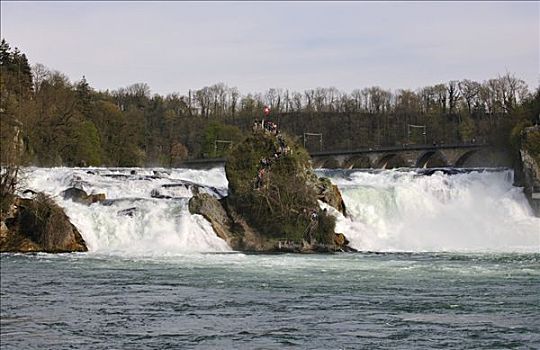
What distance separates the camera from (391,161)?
76375mm

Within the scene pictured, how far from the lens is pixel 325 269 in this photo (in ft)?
86.6

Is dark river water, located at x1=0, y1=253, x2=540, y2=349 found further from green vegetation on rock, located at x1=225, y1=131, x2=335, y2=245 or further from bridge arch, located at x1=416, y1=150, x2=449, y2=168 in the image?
bridge arch, located at x1=416, y1=150, x2=449, y2=168

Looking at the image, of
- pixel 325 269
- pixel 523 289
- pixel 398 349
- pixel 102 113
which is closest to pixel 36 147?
pixel 102 113

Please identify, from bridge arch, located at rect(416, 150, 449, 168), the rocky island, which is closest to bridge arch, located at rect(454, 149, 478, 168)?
bridge arch, located at rect(416, 150, 449, 168)

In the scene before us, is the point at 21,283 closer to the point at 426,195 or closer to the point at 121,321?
the point at 121,321

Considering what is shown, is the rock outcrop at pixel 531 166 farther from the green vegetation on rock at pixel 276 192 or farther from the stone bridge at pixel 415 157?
the stone bridge at pixel 415 157

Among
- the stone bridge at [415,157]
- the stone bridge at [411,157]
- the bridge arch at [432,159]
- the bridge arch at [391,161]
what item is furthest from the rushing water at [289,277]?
the bridge arch at [391,161]

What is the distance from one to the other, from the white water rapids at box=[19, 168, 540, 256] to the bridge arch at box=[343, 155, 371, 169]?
29.1 metres

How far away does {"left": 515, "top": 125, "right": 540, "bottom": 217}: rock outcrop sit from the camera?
41000 millimetres

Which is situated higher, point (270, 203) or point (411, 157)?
point (411, 157)

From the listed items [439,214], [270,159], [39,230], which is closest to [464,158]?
[439,214]

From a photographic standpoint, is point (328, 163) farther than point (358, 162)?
No

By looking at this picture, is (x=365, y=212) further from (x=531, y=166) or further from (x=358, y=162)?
(x=358, y=162)

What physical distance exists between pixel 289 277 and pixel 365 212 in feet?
46.5
